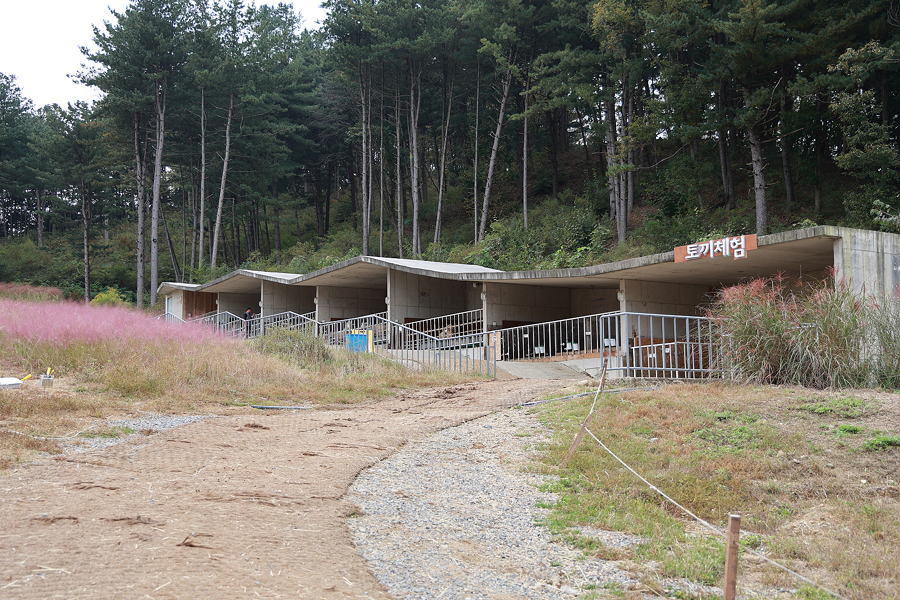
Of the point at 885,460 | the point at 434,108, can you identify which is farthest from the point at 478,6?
the point at 885,460

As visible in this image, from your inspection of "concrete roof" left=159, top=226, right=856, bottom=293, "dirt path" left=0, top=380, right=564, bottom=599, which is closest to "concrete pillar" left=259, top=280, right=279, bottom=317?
"concrete roof" left=159, top=226, right=856, bottom=293

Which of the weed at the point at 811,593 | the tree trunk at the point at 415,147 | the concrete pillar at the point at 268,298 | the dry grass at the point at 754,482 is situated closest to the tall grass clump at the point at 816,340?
the dry grass at the point at 754,482

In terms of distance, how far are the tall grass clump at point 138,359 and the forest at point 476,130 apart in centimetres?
1379

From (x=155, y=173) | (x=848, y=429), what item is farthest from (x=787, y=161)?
(x=155, y=173)

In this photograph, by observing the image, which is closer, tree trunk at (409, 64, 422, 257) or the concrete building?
the concrete building

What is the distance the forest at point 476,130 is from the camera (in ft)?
70.1

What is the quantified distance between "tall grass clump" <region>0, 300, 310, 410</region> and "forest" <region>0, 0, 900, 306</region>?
45.3 ft

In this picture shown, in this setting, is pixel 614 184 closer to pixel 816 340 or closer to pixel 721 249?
pixel 721 249

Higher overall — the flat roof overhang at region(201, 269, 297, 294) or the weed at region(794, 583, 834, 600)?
the flat roof overhang at region(201, 269, 297, 294)

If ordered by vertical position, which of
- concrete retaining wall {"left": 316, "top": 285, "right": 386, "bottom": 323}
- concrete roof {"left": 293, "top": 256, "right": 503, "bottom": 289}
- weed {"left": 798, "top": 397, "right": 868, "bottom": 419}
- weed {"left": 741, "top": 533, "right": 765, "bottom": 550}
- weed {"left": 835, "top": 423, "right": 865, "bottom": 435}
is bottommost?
weed {"left": 741, "top": 533, "right": 765, "bottom": 550}

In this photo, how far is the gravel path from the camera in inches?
148

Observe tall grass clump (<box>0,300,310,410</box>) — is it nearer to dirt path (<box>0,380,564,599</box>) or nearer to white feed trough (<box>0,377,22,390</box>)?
white feed trough (<box>0,377,22,390</box>)

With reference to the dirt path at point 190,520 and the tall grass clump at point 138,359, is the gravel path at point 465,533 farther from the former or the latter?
the tall grass clump at point 138,359

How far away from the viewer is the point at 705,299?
17.7 meters
